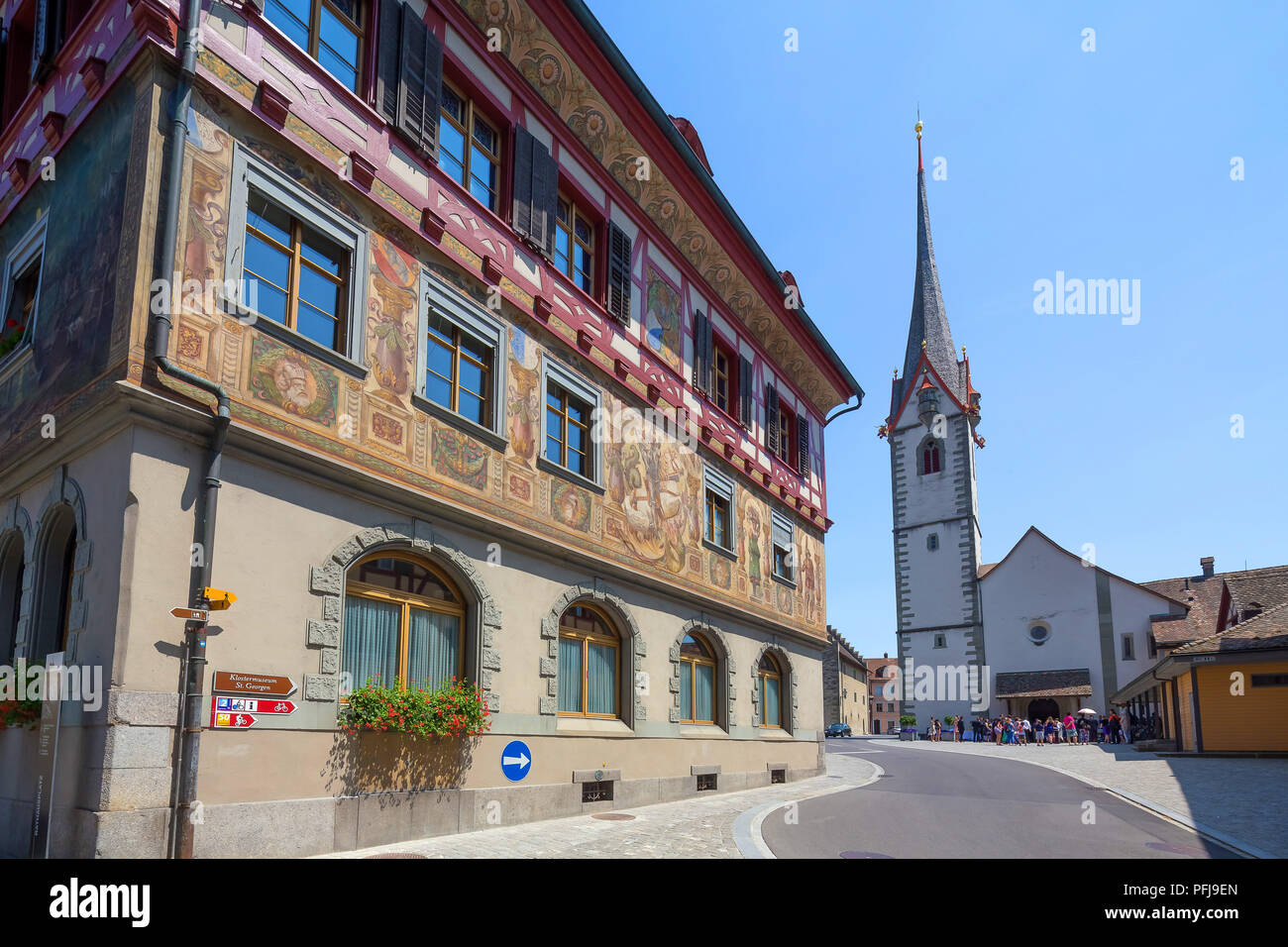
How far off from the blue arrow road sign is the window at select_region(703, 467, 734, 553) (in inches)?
305

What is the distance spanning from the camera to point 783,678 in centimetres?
2403

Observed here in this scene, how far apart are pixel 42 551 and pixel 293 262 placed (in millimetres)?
4146

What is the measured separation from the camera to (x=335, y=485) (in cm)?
1091

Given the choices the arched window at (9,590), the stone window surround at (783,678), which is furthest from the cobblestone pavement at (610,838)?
the stone window surround at (783,678)

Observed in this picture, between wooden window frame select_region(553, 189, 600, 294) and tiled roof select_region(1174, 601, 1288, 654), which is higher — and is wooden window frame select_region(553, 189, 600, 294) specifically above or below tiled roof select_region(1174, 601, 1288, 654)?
above

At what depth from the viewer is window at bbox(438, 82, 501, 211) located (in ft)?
44.8

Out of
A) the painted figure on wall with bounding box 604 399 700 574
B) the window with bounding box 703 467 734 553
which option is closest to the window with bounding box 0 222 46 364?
Result: the painted figure on wall with bounding box 604 399 700 574

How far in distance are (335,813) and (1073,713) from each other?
55598mm

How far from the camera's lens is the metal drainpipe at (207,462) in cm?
866

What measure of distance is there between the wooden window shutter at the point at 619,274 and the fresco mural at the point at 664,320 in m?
0.83

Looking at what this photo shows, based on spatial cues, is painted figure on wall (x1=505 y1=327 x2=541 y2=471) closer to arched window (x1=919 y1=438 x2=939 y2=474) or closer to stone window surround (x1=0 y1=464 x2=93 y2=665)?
stone window surround (x1=0 y1=464 x2=93 y2=665)

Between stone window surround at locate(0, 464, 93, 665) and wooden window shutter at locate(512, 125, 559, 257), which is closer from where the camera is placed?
stone window surround at locate(0, 464, 93, 665)

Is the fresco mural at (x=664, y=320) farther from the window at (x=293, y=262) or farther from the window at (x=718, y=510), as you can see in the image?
the window at (x=293, y=262)

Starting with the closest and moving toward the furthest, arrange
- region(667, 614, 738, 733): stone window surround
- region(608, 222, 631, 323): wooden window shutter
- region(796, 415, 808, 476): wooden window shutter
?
region(608, 222, 631, 323): wooden window shutter
region(667, 614, 738, 733): stone window surround
region(796, 415, 808, 476): wooden window shutter
